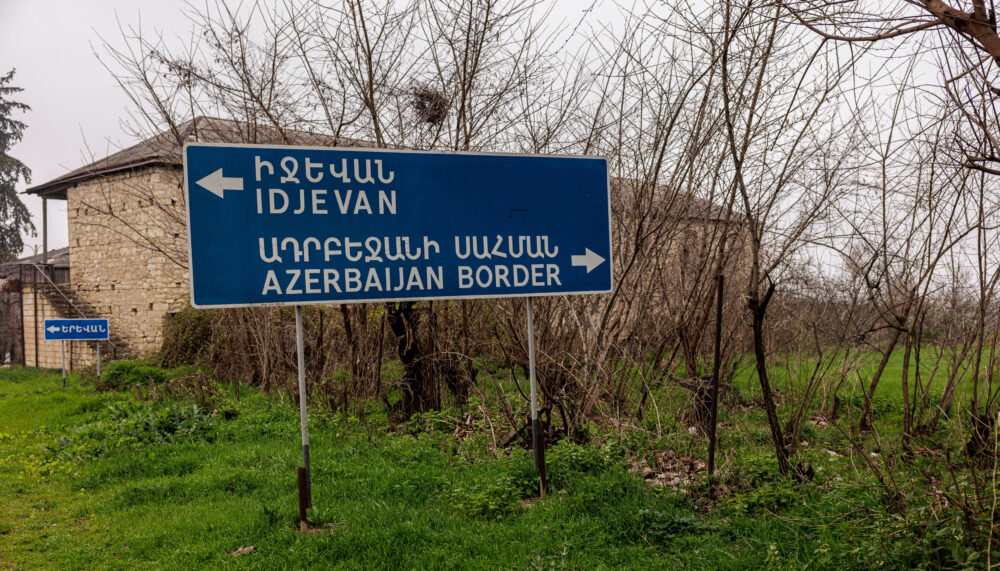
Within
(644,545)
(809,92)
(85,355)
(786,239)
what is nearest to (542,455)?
(644,545)

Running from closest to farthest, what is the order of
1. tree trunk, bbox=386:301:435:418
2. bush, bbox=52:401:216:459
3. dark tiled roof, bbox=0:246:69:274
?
1. bush, bbox=52:401:216:459
2. tree trunk, bbox=386:301:435:418
3. dark tiled roof, bbox=0:246:69:274

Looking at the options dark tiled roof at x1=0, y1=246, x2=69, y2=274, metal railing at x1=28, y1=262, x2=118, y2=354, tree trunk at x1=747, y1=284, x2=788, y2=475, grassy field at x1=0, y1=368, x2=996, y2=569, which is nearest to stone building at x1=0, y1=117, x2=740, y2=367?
metal railing at x1=28, y1=262, x2=118, y2=354

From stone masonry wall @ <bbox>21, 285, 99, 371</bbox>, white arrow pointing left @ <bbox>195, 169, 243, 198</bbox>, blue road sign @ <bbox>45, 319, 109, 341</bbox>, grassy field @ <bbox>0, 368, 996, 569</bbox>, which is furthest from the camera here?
stone masonry wall @ <bbox>21, 285, 99, 371</bbox>

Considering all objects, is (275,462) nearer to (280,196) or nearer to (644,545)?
(280,196)

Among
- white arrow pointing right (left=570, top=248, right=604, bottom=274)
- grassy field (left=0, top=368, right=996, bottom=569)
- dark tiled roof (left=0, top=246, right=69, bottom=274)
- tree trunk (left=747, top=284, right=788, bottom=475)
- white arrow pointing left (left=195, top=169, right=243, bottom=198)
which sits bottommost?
grassy field (left=0, top=368, right=996, bottom=569)

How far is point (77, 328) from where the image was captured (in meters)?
15.0

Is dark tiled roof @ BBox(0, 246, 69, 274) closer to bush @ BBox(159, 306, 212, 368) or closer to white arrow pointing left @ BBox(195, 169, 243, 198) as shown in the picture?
bush @ BBox(159, 306, 212, 368)

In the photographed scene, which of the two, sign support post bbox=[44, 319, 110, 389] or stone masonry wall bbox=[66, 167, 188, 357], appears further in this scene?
stone masonry wall bbox=[66, 167, 188, 357]

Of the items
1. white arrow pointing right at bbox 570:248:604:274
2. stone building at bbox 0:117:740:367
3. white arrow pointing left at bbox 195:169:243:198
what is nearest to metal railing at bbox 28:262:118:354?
stone building at bbox 0:117:740:367

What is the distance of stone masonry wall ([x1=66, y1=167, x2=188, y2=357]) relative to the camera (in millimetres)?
20031

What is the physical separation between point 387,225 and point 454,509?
214cm

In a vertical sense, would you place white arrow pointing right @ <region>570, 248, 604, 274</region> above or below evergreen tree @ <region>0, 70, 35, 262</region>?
below

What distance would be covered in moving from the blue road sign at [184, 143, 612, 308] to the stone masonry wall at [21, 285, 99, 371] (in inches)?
805

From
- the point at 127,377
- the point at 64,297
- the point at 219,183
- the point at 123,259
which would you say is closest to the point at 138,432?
the point at 219,183
